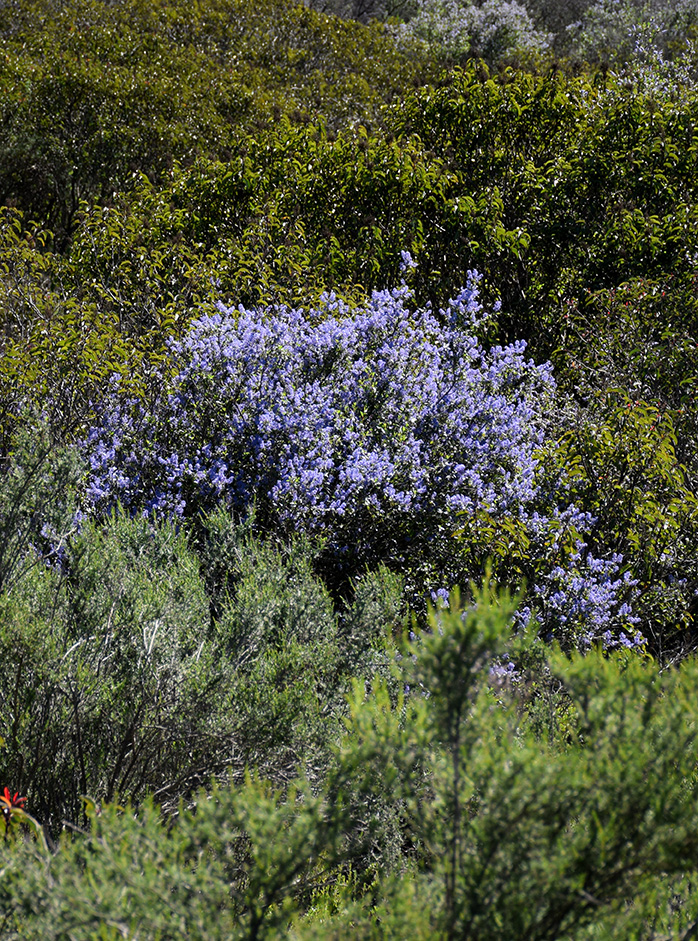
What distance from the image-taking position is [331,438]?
Result: 397 centimetres

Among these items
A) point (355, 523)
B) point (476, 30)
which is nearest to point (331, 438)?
point (355, 523)

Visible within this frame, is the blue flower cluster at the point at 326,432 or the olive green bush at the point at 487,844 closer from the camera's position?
the olive green bush at the point at 487,844

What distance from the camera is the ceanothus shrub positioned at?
153 inches

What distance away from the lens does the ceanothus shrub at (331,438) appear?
3889mm

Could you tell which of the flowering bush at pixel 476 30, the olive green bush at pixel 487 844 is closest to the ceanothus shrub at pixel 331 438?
the olive green bush at pixel 487 844

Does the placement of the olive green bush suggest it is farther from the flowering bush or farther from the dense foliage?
the flowering bush

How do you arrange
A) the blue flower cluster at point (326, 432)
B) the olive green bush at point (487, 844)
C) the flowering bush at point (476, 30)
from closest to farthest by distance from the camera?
the olive green bush at point (487, 844), the blue flower cluster at point (326, 432), the flowering bush at point (476, 30)

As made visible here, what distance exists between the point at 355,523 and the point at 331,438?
0.47 m

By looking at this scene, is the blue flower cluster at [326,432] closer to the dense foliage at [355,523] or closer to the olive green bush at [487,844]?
the dense foliage at [355,523]

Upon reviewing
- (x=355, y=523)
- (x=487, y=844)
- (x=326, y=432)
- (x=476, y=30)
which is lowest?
(x=487, y=844)

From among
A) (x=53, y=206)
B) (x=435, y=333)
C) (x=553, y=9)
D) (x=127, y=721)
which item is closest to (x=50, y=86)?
(x=53, y=206)

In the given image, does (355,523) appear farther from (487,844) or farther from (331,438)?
(487,844)

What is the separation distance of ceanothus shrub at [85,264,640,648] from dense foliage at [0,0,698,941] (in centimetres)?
2

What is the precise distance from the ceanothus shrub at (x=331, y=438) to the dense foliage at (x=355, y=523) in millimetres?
23
